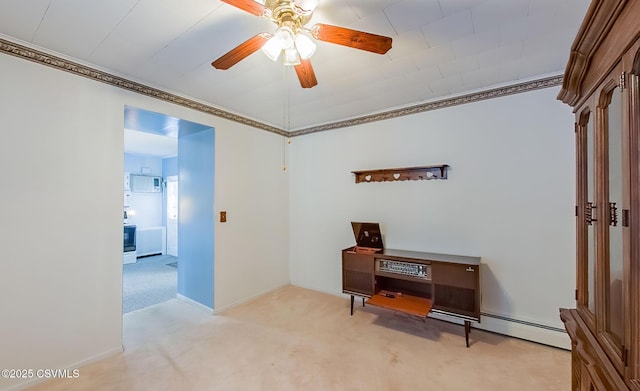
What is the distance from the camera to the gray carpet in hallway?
3533 millimetres

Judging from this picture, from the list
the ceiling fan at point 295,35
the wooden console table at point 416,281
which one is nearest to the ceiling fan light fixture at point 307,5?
the ceiling fan at point 295,35

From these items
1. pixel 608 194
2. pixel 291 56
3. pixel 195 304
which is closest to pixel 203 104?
pixel 291 56

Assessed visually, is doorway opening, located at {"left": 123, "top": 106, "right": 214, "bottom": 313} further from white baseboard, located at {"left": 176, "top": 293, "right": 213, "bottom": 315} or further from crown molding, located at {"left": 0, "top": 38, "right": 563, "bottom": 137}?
crown molding, located at {"left": 0, "top": 38, "right": 563, "bottom": 137}

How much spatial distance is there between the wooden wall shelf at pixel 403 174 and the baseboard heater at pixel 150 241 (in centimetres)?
559

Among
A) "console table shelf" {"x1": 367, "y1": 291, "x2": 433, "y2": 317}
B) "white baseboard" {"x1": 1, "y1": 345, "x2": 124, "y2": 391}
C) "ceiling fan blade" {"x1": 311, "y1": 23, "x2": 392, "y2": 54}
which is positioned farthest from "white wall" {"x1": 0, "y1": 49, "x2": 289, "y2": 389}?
"console table shelf" {"x1": 367, "y1": 291, "x2": 433, "y2": 317}

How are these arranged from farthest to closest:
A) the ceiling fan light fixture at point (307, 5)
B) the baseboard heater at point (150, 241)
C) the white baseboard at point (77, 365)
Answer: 1. the baseboard heater at point (150, 241)
2. the white baseboard at point (77, 365)
3. the ceiling fan light fixture at point (307, 5)

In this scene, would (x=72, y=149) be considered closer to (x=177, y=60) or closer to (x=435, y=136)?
(x=177, y=60)

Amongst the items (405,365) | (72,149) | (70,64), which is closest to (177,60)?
(70,64)

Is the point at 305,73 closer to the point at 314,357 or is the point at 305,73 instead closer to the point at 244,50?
the point at 244,50

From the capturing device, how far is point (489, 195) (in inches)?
105

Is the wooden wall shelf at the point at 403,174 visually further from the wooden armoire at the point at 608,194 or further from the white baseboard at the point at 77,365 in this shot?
the white baseboard at the point at 77,365

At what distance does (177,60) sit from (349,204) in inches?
96.3

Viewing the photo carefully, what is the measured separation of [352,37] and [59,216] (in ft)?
8.14

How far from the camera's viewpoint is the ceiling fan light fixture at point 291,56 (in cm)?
148
